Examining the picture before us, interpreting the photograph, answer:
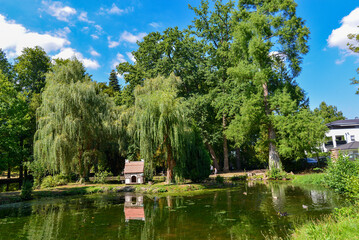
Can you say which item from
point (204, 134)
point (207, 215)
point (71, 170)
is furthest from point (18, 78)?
point (207, 215)

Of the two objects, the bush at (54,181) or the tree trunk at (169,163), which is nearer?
the tree trunk at (169,163)

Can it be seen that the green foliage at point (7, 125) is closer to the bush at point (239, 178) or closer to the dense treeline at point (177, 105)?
the dense treeline at point (177, 105)

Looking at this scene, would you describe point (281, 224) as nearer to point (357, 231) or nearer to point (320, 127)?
point (357, 231)

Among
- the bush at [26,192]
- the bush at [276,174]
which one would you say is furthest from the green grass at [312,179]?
the bush at [26,192]

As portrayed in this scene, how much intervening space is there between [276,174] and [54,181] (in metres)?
21.4

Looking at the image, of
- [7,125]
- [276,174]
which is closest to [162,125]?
[276,174]

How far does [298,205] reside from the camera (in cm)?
1068

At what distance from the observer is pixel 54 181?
2192 cm

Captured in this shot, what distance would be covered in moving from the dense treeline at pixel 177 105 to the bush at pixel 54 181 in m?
0.97

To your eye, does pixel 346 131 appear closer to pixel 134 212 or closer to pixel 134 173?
pixel 134 173

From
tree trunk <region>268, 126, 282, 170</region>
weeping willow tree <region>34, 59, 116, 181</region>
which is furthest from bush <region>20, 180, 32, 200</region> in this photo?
tree trunk <region>268, 126, 282, 170</region>

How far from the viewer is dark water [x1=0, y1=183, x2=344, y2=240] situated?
767 centimetres

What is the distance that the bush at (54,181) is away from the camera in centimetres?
2144

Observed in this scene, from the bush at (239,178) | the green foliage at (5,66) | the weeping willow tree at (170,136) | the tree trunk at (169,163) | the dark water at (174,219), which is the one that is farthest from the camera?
the green foliage at (5,66)
